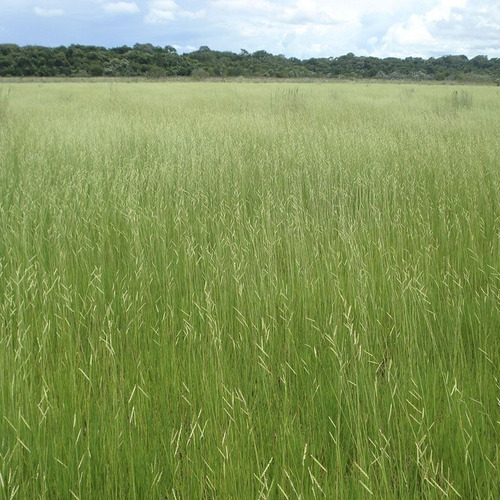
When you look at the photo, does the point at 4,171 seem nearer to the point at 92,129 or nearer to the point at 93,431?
the point at 92,129

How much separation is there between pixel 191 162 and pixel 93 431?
400 cm

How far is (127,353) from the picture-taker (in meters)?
1.96

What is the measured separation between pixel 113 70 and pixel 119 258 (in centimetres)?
3681

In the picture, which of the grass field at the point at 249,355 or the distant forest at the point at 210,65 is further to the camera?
the distant forest at the point at 210,65

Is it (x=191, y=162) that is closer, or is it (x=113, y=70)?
(x=191, y=162)

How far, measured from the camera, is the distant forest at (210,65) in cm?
3441

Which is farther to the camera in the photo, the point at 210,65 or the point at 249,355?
the point at 210,65

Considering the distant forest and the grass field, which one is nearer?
the grass field

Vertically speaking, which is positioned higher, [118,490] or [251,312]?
[251,312]

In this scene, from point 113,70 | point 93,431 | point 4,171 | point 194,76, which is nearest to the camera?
point 93,431

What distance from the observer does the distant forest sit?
1355 inches

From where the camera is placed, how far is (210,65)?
1591 inches

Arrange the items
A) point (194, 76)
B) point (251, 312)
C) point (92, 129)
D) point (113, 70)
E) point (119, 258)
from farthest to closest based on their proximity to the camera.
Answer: point (113, 70)
point (194, 76)
point (92, 129)
point (119, 258)
point (251, 312)

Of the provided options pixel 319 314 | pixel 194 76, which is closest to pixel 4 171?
pixel 319 314
